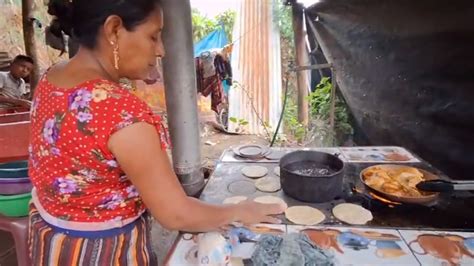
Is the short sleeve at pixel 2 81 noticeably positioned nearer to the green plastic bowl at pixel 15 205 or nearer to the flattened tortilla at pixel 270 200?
the green plastic bowl at pixel 15 205

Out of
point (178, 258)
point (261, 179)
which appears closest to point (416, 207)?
point (261, 179)

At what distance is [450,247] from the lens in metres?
1.06

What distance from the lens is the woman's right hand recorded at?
1096mm

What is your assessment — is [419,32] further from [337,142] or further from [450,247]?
[337,142]

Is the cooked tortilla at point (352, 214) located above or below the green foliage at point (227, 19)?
below

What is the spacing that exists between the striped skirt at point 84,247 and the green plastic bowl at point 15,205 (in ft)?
2.14

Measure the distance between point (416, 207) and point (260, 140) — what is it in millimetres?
3533

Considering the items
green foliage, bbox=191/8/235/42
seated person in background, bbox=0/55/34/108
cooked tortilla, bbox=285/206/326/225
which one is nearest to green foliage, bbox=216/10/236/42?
green foliage, bbox=191/8/235/42

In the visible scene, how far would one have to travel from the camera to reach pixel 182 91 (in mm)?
2109

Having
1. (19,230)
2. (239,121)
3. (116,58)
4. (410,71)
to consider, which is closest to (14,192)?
(19,230)

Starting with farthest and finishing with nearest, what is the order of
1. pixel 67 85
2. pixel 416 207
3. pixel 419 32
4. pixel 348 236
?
pixel 419 32
pixel 416 207
pixel 348 236
pixel 67 85

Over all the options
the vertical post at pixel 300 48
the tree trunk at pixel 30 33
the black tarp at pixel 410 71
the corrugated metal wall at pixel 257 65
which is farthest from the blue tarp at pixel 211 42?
the black tarp at pixel 410 71

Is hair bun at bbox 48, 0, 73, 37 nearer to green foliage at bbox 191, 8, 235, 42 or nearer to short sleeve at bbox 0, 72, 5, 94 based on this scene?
short sleeve at bbox 0, 72, 5, 94

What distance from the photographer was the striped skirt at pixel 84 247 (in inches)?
38.7
